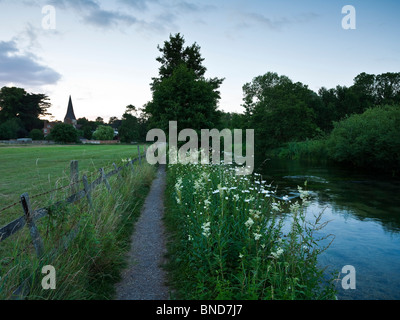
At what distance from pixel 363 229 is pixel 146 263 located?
299 inches

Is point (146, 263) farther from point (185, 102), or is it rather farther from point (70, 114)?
point (70, 114)

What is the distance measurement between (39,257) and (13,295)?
0.86 m

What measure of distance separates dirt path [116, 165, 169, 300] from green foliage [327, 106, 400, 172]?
19886mm

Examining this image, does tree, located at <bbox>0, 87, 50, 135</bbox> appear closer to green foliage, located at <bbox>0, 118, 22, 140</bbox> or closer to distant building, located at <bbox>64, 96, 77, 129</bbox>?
green foliage, located at <bbox>0, 118, 22, 140</bbox>

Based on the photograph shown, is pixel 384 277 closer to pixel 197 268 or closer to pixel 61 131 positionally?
pixel 197 268

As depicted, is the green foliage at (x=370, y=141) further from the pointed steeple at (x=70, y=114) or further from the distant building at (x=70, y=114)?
the distant building at (x=70, y=114)

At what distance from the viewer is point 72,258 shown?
13.7ft

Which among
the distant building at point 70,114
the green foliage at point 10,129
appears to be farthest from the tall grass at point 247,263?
the distant building at point 70,114

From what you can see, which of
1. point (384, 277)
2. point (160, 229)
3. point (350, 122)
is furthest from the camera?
point (350, 122)

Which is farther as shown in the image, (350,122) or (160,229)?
(350,122)

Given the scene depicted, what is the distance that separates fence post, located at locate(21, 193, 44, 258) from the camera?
11.8 feet

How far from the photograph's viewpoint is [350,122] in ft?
84.0

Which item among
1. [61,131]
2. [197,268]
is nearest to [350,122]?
[197,268]

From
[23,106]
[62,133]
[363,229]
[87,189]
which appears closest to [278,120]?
[363,229]
